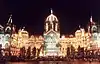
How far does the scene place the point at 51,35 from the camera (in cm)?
6356

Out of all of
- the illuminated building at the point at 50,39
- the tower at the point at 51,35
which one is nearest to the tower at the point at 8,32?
the illuminated building at the point at 50,39

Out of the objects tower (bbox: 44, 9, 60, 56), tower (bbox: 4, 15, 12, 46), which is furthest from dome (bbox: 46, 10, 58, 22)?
tower (bbox: 4, 15, 12, 46)

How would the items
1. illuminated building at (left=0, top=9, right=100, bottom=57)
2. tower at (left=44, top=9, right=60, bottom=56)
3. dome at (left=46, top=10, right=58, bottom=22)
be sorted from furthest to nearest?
dome at (left=46, top=10, right=58, bottom=22), tower at (left=44, top=9, right=60, bottom=56), illuminated building at (left=0, top=9, right=100, bottom=57)

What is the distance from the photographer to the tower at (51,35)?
62.5 meters

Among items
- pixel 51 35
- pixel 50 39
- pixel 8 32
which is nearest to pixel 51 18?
pixel 51 35

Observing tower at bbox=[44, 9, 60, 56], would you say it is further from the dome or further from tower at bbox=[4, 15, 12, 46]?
tower at bbox=[4, 15, 12, 46]

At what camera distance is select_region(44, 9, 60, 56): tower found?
62.5m

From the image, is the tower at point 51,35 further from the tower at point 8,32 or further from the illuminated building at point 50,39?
the tower at point 8,32

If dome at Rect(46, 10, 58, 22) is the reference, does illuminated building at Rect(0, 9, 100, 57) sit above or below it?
below

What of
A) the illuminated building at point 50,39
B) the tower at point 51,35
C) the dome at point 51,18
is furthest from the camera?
the dome at point 51,18

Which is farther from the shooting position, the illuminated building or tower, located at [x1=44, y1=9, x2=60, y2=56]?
tower, located at [x1=44, y1=9, x2=60, y2=56]

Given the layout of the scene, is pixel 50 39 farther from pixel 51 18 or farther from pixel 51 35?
pixel 51 18

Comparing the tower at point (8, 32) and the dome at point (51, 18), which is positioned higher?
the dome at point (51, 18)

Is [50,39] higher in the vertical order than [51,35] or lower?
lower
